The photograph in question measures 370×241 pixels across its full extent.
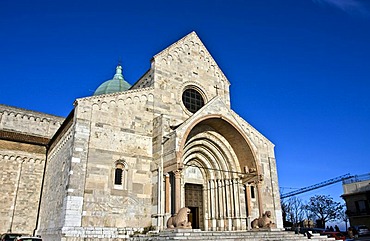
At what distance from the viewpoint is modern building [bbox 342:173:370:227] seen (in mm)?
39134

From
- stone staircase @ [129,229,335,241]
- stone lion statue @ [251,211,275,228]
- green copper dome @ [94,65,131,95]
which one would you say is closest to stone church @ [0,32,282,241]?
stone lion statue @ [251,211,275,228]

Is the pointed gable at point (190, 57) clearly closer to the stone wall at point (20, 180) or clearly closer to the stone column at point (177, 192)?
the stone column at point (177, 192)

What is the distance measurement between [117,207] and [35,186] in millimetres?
10816

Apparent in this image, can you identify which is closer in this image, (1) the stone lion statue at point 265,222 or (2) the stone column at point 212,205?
(1) the stone lion statue at point 265,222

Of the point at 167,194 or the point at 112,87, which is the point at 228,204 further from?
the point at 112,87

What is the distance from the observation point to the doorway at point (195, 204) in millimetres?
17938

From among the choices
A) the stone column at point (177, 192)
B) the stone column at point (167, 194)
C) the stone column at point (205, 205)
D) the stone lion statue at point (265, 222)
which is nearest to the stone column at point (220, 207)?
the stone column at point (205, 205)

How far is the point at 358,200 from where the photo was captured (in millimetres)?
40688

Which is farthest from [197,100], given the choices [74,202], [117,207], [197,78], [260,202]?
[74,202]

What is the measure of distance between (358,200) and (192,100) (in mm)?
33382

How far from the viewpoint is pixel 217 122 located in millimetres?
18125

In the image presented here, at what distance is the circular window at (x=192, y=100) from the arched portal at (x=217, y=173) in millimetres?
1824

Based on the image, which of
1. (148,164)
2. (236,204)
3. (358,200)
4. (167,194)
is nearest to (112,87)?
(148,164)

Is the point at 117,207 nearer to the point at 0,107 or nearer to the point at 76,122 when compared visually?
the point at 76,122
